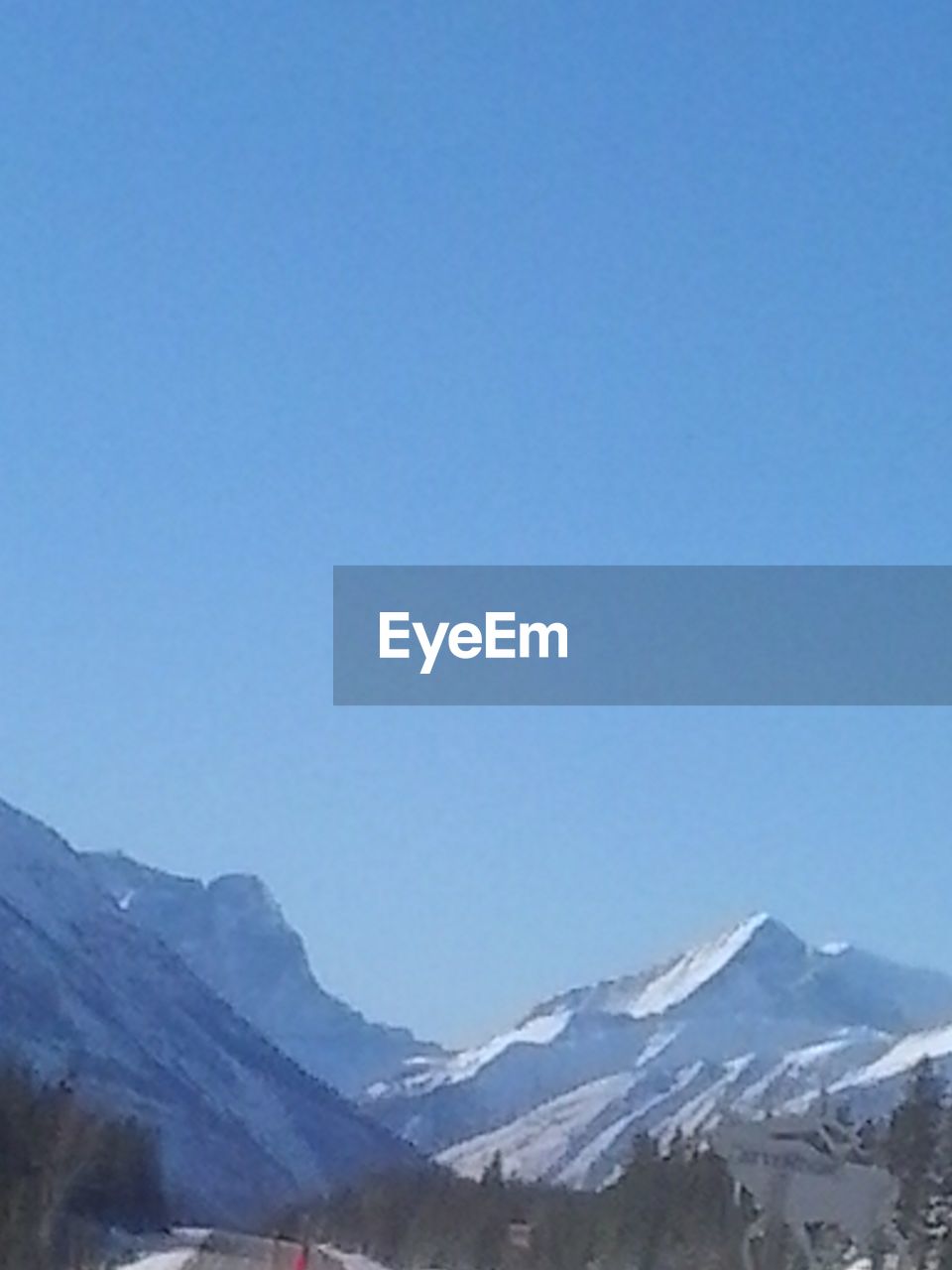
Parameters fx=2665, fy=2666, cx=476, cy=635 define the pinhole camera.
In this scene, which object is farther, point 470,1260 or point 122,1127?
point 122,1127

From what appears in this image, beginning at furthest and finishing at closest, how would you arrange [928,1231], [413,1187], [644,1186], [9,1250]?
[413,1187] → [644,1186] → [928,1231] → [9,1250]

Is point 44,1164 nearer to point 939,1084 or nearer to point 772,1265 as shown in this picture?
point 772,1265

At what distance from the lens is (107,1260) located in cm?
8406

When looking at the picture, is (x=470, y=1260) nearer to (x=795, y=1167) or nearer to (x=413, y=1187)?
(x=795, y=1167)

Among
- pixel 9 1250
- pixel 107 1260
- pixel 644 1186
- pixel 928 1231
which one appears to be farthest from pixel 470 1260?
pixel 9 1250

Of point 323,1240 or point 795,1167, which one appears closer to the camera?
point 795,1167

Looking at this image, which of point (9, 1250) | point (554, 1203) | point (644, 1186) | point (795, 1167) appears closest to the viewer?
point (9, 1250)

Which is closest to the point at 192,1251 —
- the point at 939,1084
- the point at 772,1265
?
the point at 772,1265

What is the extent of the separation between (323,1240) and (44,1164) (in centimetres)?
4183

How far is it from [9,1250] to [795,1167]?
3856 cm

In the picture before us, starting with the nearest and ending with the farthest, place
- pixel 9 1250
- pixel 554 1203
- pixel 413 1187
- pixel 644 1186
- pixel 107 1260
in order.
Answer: pixel 9 1250
pixel 107 1260
pixel 644 1186
pixel 554 1203
pixel 413 1187

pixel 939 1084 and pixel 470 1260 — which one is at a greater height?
pixel 939 1084

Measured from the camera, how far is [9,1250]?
211 feet

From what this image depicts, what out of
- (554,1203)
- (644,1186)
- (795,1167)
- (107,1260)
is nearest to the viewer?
(107,1260)
